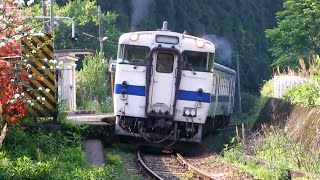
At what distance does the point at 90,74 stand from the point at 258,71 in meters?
18.5

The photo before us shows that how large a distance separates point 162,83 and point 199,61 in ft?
3.20

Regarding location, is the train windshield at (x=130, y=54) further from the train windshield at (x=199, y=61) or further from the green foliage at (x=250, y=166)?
the green foliage at (x=250, y=166)

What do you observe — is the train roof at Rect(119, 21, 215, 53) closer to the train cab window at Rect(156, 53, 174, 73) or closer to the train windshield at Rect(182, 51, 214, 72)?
the train windshield at Rect(182, 51, 214, 72)

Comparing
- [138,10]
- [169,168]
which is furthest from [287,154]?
[138,10]

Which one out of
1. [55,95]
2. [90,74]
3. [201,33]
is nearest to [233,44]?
[201,33]

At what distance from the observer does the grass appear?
25.4 feet

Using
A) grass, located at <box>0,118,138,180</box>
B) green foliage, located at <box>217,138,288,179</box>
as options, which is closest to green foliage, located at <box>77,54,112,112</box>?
green foliage, located at <box>217,138,288,179</box>

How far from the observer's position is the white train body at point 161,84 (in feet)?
46.0

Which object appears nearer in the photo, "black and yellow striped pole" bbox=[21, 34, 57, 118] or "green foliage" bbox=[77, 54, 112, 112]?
"black and yellow striped pole" bbox=[21, 34, 57, 118]

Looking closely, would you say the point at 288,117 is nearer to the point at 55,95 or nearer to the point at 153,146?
the point at 153,146

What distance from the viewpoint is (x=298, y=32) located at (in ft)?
79.6

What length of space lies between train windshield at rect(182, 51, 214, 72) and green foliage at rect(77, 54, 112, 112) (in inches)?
560

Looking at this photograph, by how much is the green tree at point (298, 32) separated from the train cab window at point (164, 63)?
36.4 ft

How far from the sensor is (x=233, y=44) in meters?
42.8
